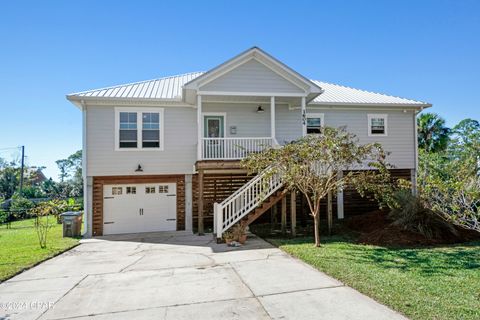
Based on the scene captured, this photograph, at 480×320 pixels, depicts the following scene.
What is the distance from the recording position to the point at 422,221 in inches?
357

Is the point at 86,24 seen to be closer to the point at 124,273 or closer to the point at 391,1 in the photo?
the point at 124,273

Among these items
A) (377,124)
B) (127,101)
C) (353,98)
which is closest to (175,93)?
(127,101)

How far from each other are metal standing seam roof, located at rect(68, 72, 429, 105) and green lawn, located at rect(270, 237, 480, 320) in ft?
24.4

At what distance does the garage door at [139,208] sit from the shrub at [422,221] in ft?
28.7

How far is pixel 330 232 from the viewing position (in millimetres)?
10297

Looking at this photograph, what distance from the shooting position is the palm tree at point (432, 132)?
19922 mm

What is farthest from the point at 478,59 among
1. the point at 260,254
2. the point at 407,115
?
the point at 260,254

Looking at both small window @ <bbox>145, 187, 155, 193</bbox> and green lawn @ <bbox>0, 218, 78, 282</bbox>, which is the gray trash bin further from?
small window @ <bbox>145, 187, 155, 193</bbox>

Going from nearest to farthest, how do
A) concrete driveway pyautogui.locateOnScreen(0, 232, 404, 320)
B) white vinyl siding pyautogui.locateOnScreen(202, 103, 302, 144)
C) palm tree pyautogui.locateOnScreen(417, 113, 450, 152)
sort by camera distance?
1. concrete driveway pyautogui.locateOnScreen(0, 232, 404, 320)
2. white vinyl siding pyautogui.locateOnScreen(202, 103, 302, 144)
3. palm tree pyautogui.locateOnScreen(417, 113, 450, 152)

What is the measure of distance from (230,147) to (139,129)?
390cm

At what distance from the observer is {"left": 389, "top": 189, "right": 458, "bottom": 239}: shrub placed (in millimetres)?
8891

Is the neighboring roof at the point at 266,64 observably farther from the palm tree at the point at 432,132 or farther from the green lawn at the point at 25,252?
the palm tree at the point at 432,132

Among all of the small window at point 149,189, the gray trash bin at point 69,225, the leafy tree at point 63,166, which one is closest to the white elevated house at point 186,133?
the small window at point 149,189

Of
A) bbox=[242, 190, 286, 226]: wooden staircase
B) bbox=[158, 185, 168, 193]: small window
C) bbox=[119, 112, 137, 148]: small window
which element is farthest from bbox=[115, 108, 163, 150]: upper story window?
bbox=[242, 190, 286, 226]: wooden staircase
